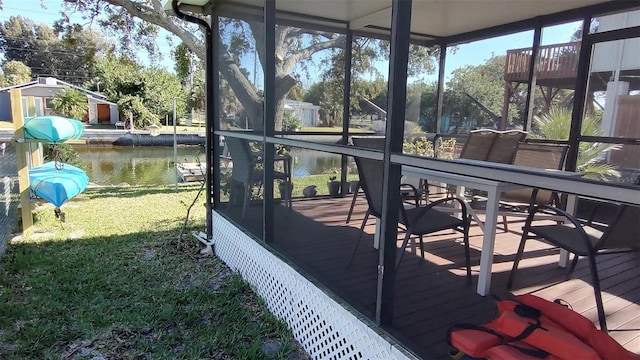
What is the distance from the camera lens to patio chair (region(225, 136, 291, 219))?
11.0 ft

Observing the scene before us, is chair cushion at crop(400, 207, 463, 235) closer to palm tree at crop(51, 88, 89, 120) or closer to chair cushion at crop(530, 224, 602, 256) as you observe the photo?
chair cushion at crop(530, 224, 602, 256)

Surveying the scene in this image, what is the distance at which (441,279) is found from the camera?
2596 mm

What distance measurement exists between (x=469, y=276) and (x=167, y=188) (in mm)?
7446

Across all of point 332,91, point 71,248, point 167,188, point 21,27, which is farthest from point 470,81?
point 21,27

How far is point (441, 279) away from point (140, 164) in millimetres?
15393

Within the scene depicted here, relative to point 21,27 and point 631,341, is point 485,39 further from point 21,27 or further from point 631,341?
point 21,27

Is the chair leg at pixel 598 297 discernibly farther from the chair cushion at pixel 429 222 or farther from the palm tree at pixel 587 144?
the palm tree at pixel 587 144

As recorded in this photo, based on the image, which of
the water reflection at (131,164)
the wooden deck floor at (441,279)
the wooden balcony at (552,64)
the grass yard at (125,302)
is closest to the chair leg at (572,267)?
the wooden deck floor at (441,279)

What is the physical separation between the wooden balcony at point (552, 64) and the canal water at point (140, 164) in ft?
8.73

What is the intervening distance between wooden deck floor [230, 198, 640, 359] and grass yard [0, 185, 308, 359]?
22.5 inches

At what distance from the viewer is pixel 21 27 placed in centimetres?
4150

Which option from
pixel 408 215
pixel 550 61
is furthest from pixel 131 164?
pixel 408 215

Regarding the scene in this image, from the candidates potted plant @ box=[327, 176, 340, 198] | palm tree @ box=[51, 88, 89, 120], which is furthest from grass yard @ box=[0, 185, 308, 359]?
palm tree @ box=[51, 88, 89, 120]

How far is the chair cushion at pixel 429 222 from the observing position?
242 centimetres
